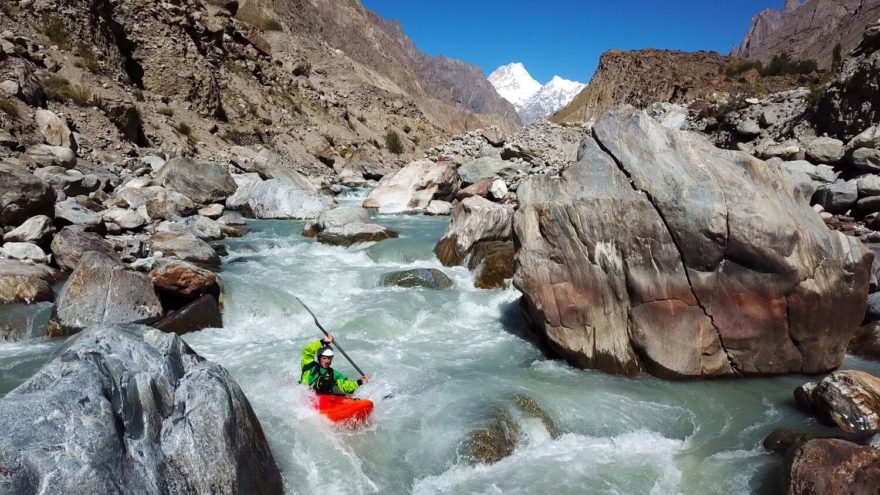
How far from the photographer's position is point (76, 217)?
11.5 m

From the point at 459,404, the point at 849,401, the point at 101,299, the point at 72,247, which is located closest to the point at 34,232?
the point at 72,247

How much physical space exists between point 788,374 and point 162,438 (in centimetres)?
733

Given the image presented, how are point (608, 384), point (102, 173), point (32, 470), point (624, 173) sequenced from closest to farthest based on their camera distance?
point (32, 470)
point (608, 384)
point (624, 173)
point (102, 173)

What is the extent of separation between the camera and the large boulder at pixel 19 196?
34.4ft

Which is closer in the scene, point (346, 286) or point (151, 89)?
point (346, 286)

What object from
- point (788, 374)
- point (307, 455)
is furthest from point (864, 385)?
point (307, 455)

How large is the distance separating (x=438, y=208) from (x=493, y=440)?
1409cm

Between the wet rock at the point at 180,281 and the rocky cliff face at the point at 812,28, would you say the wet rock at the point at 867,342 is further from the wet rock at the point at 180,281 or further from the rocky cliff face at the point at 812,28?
the rocky cliff face at the point at 812,28

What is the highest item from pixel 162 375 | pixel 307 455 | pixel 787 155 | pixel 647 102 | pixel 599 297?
pixel 647 102

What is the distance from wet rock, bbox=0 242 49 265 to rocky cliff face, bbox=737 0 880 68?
53.8 metres

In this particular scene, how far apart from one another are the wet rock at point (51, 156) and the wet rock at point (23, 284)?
750cm

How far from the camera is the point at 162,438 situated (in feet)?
12.3

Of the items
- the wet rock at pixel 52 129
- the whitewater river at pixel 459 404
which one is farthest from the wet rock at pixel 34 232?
the wet rock at pixel 52 129

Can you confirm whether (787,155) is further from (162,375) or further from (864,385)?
(162,375)
